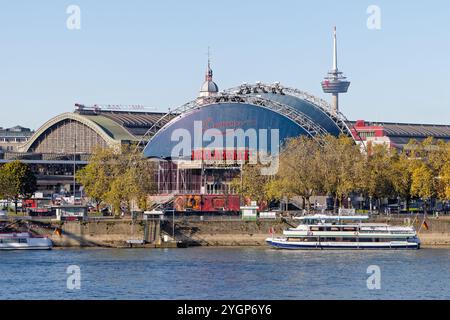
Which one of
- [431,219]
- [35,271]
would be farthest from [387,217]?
[35,271]

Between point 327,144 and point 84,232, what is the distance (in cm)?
4328

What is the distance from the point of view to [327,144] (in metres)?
160

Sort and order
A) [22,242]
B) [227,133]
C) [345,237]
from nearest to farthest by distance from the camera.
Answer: [345,237] < [22,242] < [227,133]

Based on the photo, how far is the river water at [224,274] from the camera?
76.8m

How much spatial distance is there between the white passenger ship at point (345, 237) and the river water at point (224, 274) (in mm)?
4731

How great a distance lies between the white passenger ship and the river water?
4.73 metres

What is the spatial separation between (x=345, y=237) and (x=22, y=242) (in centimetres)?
3573

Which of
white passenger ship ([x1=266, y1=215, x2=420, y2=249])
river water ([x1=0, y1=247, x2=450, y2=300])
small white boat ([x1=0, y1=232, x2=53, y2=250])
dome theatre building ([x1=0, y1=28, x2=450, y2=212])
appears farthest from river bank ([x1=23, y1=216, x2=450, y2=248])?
dome theatre building ([x1=0, y1=28, x2=450, y2=212])

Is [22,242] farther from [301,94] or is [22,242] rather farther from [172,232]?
[301,94]

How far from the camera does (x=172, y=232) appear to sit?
130875 mm

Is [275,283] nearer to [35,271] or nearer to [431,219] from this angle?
[35,271]

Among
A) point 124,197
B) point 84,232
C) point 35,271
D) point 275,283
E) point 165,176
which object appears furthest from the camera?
point 165,176

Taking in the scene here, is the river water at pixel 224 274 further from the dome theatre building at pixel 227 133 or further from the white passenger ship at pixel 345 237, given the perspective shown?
the dome theatre building at pixel 227 133

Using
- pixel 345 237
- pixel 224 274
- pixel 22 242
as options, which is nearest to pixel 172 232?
pixel 22 242
